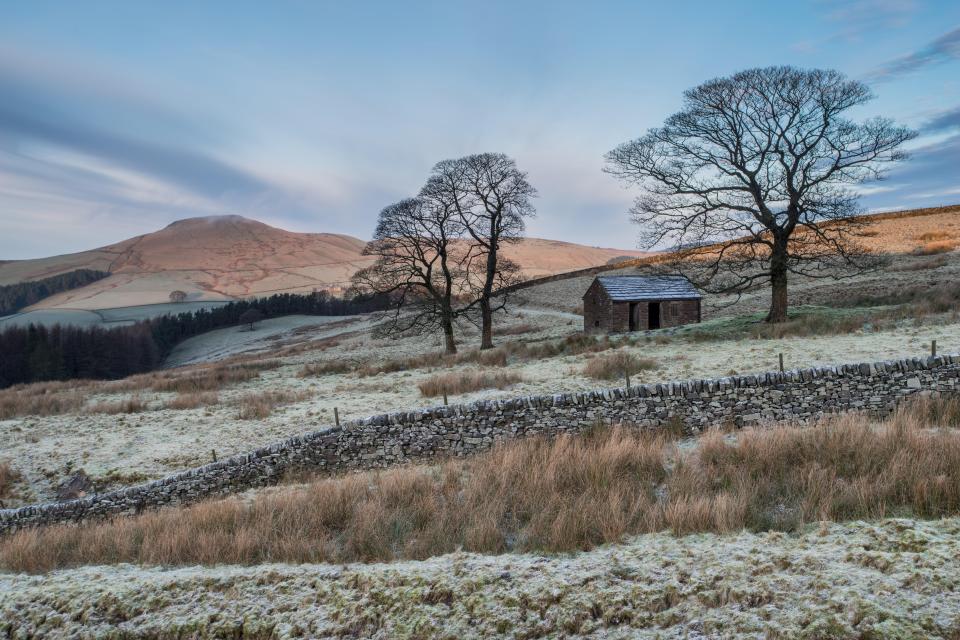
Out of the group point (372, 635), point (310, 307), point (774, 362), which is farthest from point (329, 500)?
point (310, 307)

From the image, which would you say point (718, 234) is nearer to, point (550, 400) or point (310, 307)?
point (550, 400)

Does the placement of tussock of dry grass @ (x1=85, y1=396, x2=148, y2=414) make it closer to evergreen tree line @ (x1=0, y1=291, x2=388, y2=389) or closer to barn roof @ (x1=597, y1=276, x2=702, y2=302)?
barn roof @ (x1=597, y1=276, x2=702, y2=302)

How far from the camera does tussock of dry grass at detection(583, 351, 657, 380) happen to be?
1683 cm

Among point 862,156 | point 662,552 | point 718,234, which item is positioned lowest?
point 662,552

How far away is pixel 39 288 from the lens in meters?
175

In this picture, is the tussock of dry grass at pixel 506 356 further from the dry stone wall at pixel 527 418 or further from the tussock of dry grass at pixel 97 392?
the dry stone wall at pixel 527 418

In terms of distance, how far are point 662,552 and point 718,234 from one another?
21.2 m

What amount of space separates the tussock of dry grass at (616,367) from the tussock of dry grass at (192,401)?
49.9 feet

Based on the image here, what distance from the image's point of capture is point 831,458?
631 cm

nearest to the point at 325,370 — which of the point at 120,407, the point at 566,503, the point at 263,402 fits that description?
the point at 263,402

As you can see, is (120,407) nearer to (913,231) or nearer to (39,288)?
(913,231)

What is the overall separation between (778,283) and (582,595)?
23.7 meters

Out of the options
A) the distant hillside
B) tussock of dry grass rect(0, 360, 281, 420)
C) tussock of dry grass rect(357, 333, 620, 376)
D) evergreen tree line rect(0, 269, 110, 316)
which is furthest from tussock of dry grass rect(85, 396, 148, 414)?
evergreen tree line rect(0, 269, 110, 316)

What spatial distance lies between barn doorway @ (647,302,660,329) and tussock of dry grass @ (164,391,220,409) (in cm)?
2591
